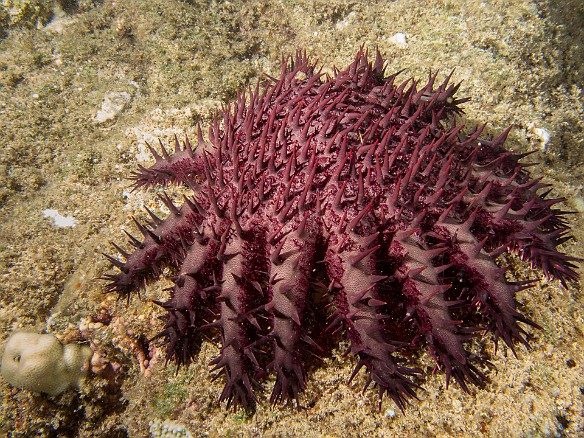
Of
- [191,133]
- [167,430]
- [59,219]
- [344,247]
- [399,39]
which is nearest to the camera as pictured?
[344,247]

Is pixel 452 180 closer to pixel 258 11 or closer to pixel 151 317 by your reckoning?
pixel 151 317

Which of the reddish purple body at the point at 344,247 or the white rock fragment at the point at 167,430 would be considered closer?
the reddish purple body at the point at 344,247

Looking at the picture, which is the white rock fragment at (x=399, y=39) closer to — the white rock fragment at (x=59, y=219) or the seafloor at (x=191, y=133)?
the seafloor at (x=191, y=133)

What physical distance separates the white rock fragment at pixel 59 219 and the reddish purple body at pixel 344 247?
1.66 meters

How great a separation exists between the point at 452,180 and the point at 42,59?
21.6 ft

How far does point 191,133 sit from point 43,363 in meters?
2.91

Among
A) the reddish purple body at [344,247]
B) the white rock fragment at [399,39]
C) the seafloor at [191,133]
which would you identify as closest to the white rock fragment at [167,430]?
the seafloor at [191,133]

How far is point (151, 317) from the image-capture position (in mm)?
3248

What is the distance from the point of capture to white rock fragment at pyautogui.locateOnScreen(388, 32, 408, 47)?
5.13 m

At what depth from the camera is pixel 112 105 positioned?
16.4 ft

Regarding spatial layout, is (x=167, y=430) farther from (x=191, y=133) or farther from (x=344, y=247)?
(x=191, y=133)

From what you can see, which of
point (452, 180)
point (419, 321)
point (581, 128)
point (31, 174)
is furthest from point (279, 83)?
point (581, 128)

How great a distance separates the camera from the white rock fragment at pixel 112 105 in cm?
491

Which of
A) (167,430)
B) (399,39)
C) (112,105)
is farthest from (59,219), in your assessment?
(399,39)
